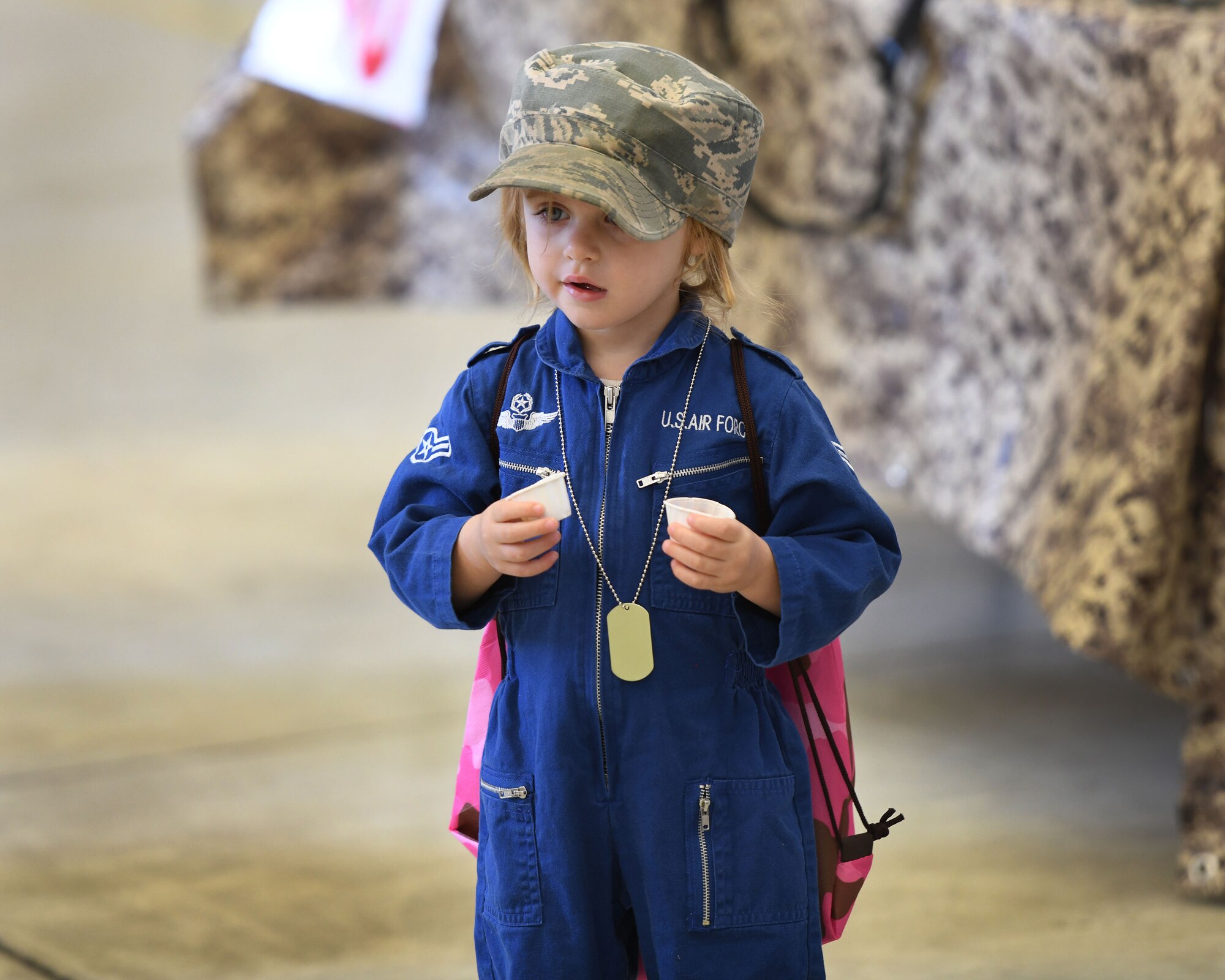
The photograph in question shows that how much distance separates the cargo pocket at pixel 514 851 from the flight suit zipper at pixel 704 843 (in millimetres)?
148

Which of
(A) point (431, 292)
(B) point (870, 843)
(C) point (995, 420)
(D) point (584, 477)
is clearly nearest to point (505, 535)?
(D) point (584, 477)

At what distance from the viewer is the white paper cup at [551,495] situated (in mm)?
1283

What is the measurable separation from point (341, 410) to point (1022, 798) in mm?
5029

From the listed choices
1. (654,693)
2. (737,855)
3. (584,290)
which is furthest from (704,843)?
(584,290)

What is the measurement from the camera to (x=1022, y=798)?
9.28ft

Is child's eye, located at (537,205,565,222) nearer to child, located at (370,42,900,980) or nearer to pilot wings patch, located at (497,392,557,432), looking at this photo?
child, located at (370,42,900,980)

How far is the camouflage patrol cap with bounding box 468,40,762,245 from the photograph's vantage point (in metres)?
1.30

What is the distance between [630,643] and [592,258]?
1.12 ft

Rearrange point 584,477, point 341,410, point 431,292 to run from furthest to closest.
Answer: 1. point 341,410
2. point 431,292
3. point 584,477

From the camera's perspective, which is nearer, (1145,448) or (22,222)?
(1145,448)

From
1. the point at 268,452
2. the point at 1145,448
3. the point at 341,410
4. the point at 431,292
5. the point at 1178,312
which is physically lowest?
the point at 1145,448

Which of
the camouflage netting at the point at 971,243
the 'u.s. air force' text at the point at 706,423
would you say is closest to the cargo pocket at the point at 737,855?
the 'u.s. air force' text at the point at 706,423

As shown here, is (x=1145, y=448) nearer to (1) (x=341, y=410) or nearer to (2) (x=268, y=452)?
(2) (x=268, y=452)

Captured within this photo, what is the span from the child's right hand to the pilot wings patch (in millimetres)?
124
